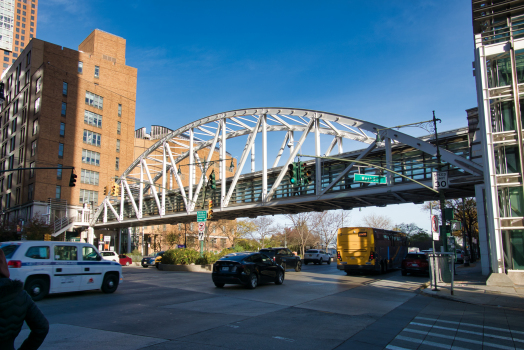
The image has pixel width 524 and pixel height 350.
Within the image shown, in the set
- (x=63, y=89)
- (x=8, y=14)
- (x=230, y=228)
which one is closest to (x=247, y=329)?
(x=230, y=228)

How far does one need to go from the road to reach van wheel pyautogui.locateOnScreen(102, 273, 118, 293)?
31 cm

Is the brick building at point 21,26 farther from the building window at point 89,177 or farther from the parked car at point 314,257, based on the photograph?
the parked car at point 314,257

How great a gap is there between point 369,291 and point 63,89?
2398 inches

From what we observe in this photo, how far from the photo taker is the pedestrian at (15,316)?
10.1 ft

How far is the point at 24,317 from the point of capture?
3217mm

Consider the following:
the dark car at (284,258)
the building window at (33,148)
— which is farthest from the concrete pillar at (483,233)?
the building window at (33,148)

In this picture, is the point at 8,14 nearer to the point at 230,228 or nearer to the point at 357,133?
the point at 230,228

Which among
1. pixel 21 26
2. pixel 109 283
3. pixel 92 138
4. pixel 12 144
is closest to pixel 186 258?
pixel 109 283

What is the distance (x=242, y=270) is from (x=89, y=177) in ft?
180

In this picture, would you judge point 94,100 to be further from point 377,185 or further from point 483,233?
point 483,233

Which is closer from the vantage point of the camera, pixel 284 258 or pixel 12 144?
pixel 284 258

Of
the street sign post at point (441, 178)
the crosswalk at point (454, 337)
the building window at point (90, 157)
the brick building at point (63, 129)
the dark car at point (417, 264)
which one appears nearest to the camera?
the crosswalk at point (454, 337)

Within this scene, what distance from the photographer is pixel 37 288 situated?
39.5ft

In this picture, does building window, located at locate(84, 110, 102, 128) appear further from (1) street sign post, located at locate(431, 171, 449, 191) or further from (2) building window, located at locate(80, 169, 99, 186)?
(1) street sign post, located at locate(431, 171, 449, 191)
